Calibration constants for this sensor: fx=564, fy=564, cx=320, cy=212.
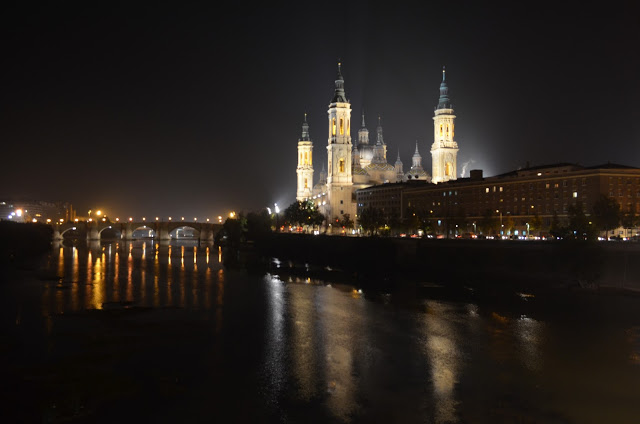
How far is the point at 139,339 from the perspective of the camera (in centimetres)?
3297

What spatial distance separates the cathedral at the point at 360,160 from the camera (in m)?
134

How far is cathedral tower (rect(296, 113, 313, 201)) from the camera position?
178 meters

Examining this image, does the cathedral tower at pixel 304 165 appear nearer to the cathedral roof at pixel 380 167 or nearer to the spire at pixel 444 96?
the cathedral roof at pixel 380 167

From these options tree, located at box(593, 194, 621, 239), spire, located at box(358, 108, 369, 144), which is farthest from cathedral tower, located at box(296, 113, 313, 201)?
tree, located at box(593, 194, 621, 239)

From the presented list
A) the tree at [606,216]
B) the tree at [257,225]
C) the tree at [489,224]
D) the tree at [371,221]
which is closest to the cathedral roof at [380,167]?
the tree at [257,225]

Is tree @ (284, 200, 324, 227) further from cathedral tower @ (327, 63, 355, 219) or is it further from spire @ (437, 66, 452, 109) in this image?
spire @ (437, 66, 452, 109)

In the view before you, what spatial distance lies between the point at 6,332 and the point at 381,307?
26.1m

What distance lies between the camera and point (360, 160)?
160875 mm

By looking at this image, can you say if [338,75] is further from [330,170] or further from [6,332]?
[6,332]

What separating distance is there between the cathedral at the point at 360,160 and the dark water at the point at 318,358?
287ft

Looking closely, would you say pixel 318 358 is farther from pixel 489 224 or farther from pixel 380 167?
pixel 380 167

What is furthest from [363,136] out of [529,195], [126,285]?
[126,285]

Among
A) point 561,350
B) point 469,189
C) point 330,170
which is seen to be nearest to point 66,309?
point 561,350

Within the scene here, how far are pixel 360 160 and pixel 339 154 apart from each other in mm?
20490
